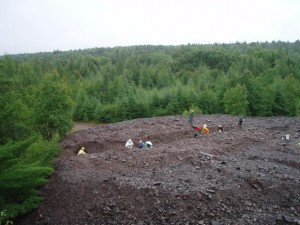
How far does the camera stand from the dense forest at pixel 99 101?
14.6 meters

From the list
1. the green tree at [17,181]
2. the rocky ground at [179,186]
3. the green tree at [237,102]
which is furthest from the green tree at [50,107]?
the green tree at [237,102]

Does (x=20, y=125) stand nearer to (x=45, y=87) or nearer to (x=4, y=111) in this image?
(x=4, y=111)

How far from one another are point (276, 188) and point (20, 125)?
1628cm

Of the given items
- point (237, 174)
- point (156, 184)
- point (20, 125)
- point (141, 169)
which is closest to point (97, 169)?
point (141, 169)

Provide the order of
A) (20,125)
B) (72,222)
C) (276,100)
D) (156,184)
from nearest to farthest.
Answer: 1. (72,222)
2. (156,184)
3. (20,125)
4. (276,100)

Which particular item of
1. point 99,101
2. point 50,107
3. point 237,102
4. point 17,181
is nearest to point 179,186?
point 17,181

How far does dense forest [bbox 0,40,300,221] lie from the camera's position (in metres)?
14.6

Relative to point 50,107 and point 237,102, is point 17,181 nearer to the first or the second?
point 50,107

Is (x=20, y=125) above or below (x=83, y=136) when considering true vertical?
above

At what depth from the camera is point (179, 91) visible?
5297 cm

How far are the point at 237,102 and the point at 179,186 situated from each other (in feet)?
95.7

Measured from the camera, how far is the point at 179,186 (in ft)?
52.1

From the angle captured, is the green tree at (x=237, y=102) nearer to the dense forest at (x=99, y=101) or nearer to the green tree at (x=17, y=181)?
the dense forest at (x=99, y=101)

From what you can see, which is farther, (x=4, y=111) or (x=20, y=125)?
(x=20, y=125)
